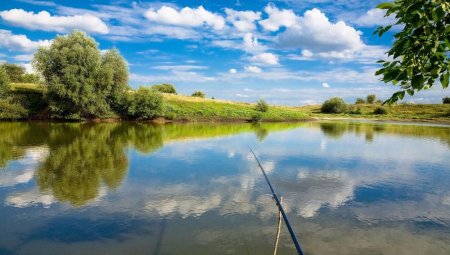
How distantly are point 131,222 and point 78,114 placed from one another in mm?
55246

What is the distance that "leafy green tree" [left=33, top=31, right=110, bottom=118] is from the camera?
189 feet

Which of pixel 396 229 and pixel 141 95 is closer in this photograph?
pixel 396 229

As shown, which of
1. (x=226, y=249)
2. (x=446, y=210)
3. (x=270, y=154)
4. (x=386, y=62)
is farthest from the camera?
(x=270, y=154)

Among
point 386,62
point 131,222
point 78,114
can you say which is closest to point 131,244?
point 131,222

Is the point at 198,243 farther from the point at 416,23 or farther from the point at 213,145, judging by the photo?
the point at 213,145

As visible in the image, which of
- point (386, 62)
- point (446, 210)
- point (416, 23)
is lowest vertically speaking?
point (446, 210)

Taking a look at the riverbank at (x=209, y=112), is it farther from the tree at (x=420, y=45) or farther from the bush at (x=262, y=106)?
the tree at (x=420, y=45)

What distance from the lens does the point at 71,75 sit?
188 feet

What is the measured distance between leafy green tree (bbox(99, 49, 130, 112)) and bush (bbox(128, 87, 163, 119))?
2.29 meters

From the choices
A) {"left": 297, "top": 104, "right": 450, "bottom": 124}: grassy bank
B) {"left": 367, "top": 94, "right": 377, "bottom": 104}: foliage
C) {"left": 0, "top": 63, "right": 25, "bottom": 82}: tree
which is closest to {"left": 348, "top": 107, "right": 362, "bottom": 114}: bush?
{"left": 297, "top": 104, "right": 450, "bottom": 124}: grassy bank

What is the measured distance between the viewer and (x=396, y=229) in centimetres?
1177

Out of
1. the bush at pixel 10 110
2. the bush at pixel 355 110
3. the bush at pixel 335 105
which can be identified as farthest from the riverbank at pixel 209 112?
the bush at pixel 335 105

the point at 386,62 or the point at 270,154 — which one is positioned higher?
the point at 386,62

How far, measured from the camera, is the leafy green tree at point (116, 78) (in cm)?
6481
